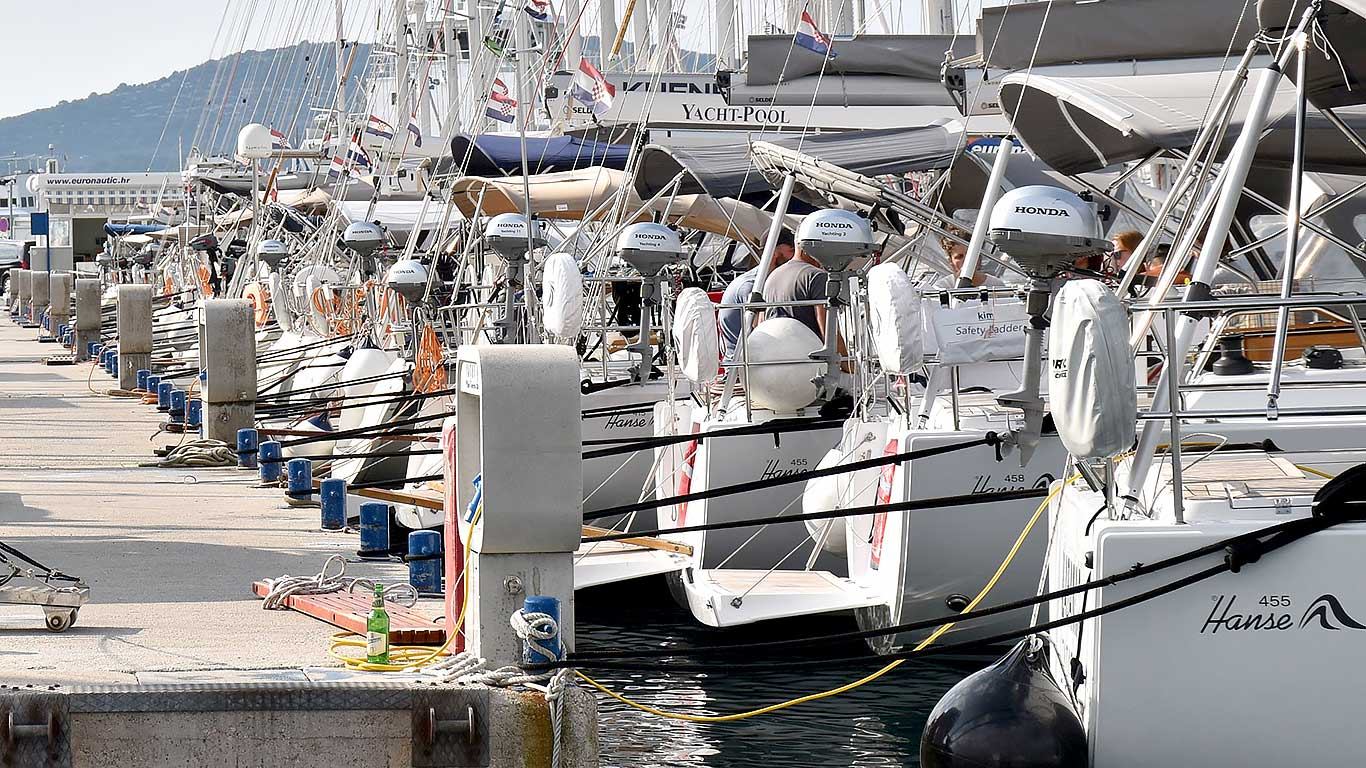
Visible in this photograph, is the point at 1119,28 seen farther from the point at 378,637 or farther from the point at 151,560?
the point at 151,560

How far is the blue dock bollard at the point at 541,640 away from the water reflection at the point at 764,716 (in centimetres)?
130

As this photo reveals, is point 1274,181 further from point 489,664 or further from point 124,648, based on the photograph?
point 124,648

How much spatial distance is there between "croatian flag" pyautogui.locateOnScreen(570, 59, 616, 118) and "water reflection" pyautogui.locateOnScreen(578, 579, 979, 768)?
8.65m

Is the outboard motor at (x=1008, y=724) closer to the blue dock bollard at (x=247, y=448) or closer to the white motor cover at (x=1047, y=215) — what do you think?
the white motor cover at (x=1047, y=215)

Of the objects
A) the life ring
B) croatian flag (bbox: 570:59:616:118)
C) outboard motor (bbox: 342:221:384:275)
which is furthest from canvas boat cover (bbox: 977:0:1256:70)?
the life ring

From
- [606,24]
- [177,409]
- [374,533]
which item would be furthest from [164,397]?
[374,533]

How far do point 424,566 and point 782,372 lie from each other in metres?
2.28

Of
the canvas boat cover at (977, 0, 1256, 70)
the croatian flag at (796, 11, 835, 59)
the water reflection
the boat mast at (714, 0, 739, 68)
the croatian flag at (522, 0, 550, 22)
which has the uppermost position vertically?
the croatian flag at (522, 0, 550, 22)

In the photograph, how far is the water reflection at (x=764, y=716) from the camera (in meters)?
8.16

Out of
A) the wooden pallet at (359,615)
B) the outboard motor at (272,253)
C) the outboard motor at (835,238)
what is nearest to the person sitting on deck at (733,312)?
the outboard motor at (835,238)

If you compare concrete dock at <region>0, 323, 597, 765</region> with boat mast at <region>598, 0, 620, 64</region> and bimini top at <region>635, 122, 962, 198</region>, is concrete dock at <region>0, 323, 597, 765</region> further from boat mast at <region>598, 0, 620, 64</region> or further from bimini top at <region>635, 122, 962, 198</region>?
boat mast at <region>598, 0, 620, 64</region>

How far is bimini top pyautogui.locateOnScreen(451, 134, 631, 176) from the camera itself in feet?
60.5

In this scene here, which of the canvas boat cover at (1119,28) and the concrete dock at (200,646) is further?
the canvas boat cover at (1119,28)

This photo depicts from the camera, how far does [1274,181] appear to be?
10758 millimetres
